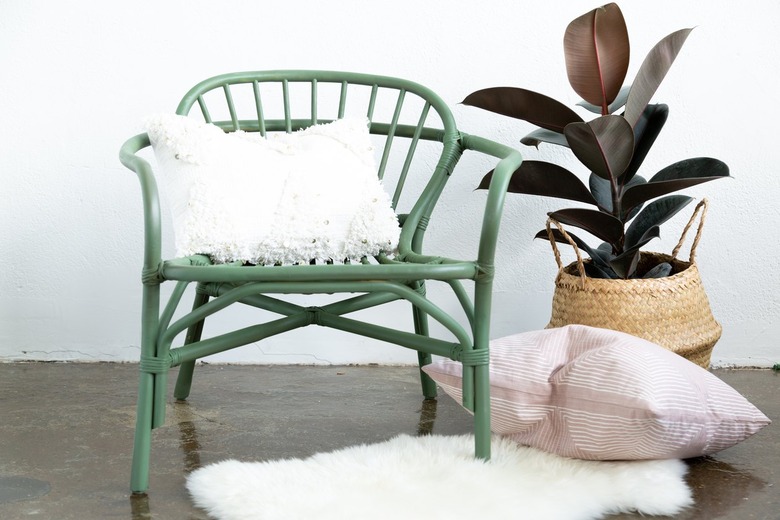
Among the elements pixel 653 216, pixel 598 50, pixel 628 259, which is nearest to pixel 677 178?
pixel 653 216

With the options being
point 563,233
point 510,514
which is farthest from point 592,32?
point 510,514

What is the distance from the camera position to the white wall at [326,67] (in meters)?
2.26

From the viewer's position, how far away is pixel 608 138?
1706 millimetres

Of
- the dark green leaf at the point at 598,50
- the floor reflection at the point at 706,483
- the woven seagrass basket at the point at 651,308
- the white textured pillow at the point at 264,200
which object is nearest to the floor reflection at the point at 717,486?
the floor reflection at the point at 706,483

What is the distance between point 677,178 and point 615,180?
166 millimetres

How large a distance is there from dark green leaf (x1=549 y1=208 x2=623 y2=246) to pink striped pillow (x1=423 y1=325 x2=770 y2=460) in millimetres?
297

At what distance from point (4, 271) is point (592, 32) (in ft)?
5.69

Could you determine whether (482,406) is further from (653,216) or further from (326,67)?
(326,67)

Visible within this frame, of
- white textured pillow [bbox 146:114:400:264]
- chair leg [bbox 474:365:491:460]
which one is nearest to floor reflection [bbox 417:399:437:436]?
chair leg [bbox 474:365:491:460]

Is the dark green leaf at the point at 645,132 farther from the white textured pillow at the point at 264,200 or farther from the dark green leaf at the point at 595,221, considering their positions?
the white textured pillow at the point at 264,200

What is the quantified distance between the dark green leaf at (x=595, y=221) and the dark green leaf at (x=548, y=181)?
74 millimetres

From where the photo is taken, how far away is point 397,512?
1263 millimetres

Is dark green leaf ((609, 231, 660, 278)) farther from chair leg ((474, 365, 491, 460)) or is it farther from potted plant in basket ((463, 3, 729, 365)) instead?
chair leg ((474, 365, 491, 460))

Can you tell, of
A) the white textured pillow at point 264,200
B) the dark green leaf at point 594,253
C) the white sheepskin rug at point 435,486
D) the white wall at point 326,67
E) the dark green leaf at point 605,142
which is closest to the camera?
the white sheepskin rug at point 435,486
